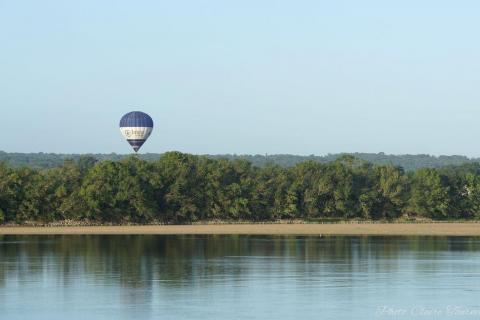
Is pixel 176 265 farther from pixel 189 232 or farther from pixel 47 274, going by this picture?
pixel 189 232

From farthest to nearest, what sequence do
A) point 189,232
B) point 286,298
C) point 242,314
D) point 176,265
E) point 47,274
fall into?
1. point 189,232
2. point 176,265
3. point 47,274
4. point 286,298
5. point 242,314

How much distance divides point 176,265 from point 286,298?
19.0 m

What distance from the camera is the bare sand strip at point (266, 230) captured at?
112 m

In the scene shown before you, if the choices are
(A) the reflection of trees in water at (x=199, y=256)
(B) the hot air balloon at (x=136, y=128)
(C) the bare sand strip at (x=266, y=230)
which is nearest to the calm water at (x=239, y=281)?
(A) the reflection of trees in water at (x=199, y=256)

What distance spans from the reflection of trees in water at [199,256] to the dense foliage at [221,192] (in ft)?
88.4

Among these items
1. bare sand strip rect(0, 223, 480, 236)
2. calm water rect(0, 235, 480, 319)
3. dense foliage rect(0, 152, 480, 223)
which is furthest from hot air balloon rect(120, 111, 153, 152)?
calm water rect(0, 235, 480, 319)

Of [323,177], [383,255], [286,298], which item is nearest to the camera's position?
[286,298]

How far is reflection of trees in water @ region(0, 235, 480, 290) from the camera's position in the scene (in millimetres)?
56281

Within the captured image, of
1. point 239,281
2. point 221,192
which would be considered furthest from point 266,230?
point 239,281

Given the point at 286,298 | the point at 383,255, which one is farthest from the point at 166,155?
the point at 286,298

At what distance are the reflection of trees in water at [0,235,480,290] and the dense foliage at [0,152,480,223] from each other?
88.4 ft

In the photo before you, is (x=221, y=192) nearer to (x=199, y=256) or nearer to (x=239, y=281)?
(x=199, y=256)

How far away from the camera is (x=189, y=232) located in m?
113

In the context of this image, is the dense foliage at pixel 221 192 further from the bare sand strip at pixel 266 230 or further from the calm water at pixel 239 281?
the calm water at pixel 239 281
